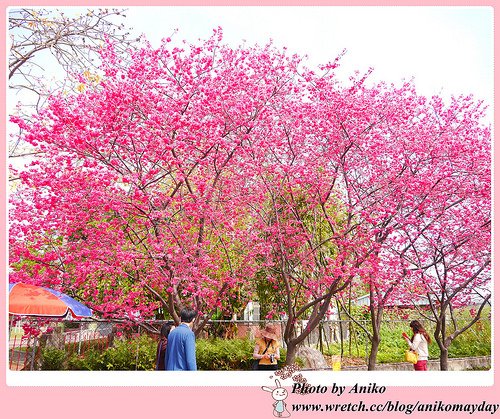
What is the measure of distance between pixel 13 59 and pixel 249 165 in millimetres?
3844

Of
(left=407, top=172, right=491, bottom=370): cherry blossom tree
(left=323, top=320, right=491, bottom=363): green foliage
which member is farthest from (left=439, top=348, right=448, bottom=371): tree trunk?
(left=323, top=320, right=491, bottom=363): green foliage

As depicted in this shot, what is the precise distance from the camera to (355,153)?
6.54 m

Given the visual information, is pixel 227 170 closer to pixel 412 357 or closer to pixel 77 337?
pixel 412 357

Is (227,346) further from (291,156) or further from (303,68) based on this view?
(303,68)

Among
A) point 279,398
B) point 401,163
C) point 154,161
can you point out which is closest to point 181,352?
point 279,398

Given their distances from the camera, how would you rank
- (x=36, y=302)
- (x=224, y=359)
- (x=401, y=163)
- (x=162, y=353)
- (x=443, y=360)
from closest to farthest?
(x=162, y=353)
(x=36, y=302)
(x=401, y=163)
(x=443, y=360)
(x=224, y=359)

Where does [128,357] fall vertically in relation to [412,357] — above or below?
below

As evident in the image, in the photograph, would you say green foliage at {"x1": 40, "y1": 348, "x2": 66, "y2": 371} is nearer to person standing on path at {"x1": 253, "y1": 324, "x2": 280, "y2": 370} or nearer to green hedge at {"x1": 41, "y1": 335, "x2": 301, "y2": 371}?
green hedge at {"x1": 41, "y1": 335, "x2": 301, "y2": 371}

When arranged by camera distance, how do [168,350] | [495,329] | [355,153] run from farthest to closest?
[355,153], [495,329], [168,350]

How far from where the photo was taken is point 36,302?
4891mm

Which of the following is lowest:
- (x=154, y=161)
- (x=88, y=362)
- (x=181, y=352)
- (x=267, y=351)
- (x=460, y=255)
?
(x=88, y=362)

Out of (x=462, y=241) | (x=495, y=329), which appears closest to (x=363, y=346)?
(x=462, y=241)

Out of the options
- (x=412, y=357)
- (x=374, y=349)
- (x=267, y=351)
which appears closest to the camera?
(x=267, y=351)

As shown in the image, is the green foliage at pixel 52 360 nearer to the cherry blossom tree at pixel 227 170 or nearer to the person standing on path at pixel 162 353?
the cherry blossom tree at pixel 227 170
